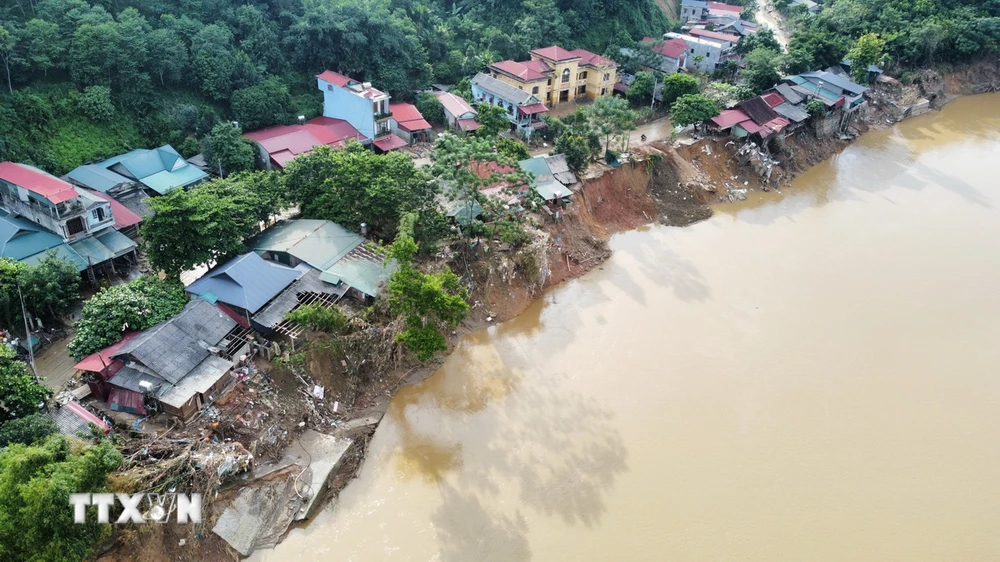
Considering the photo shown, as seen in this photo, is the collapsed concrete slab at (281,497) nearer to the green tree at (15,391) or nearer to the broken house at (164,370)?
the broken house at (164,370)

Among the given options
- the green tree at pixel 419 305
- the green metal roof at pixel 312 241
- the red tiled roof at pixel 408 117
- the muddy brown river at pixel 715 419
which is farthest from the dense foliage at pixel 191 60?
the muddy brown river at pixel 715 419

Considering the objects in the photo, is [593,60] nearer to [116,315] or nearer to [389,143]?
[389,143]

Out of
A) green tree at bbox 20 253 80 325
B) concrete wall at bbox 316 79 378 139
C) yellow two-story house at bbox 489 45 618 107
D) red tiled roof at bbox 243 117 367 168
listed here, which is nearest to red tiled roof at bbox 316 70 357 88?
concrete wall at bbox 316 79 378 139

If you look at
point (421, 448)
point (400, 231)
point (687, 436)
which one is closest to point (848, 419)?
point (687, 436)

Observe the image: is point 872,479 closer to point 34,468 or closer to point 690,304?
point 690,304

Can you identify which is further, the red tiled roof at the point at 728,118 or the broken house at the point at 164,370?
the red tiled roof at the point at 728,118
